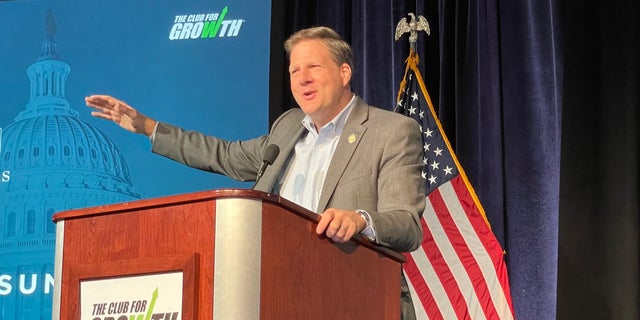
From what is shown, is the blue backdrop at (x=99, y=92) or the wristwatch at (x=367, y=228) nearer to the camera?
the wristwatch at (x=367, y=228)

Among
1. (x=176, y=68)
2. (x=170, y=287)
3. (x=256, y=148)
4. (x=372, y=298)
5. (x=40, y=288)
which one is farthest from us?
(x=176, y=68)

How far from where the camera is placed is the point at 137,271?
1.85 metres

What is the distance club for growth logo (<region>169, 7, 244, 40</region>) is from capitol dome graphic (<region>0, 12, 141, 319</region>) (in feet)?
2.19

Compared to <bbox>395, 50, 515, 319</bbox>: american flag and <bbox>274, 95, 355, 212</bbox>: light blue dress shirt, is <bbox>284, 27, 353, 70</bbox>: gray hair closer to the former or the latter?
<bbox>274, 95, 355, 212</bbox>: light blue dress shirt

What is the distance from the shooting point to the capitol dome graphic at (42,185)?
173 inches

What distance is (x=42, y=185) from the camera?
4.48 m

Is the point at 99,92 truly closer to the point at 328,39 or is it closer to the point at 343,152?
the point at 328,39

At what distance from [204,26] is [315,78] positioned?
2.07 m

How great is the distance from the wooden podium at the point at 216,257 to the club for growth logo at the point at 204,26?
270 centimetres

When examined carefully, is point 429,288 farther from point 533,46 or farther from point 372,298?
point 372,298

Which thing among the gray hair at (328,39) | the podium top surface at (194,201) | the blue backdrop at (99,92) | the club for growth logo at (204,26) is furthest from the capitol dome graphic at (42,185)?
the podium top surface at (194,201)

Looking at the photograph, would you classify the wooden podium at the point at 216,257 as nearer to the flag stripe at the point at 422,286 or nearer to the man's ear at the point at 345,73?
the man's ear at the point at 345,73

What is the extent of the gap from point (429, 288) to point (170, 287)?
2.43 meters

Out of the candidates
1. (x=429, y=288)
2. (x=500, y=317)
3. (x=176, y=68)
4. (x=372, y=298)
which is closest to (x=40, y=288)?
(x=176, y=68)
